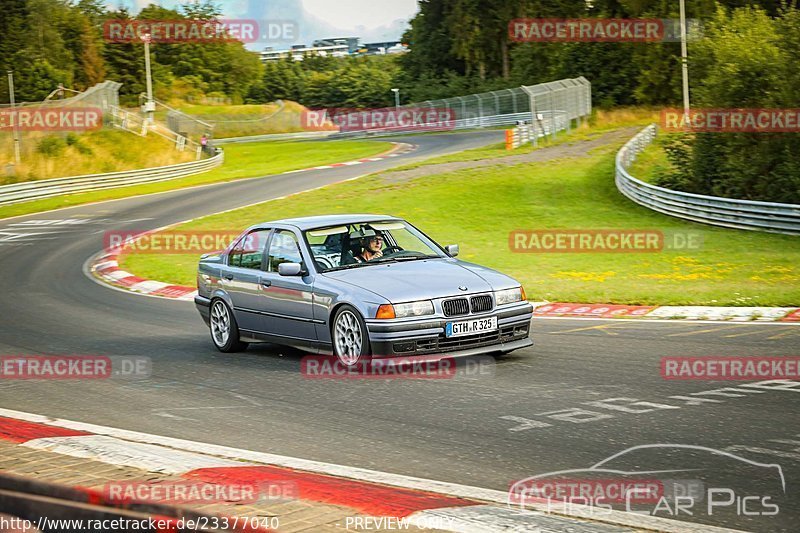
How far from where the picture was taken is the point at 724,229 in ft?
86.2

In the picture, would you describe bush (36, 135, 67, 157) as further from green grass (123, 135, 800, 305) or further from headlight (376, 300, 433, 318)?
headlight (376, 300, 433, 318)

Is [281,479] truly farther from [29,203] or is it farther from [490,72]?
[490,72]

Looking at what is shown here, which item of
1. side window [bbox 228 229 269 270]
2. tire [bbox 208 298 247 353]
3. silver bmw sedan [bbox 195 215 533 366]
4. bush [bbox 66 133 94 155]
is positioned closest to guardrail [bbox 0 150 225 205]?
bush [bbox 66 133 94 155]

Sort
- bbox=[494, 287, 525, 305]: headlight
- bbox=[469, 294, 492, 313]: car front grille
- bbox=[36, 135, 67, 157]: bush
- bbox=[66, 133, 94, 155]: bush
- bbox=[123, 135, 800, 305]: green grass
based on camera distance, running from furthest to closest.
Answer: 1. bbox=[66, 133, 94, 155]: bush
2. bbox=[36, 135, 67, 157]: bush
3. bbox=[123, 135, 800, 305]: green grass
4. bbox=[494, 287, 525, 305]: headlight
5. bbox=[469, 294, 492, 313]: car front grille

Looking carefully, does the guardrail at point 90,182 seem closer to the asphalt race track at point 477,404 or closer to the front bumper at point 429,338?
the asphalt race track at point 477,404

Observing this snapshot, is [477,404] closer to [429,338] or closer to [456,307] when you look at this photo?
[429,338]

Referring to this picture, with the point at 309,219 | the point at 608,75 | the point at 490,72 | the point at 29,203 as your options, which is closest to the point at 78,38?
the point at 490,72

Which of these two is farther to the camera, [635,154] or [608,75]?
[608,75]

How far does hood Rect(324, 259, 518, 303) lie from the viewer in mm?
9789

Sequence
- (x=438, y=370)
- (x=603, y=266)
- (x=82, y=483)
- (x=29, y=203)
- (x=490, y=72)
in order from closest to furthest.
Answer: (x=82, y=483) < (x=438, y=370) < (x=603, y=266) < (x=29, y=203) < (x=490, y=72)

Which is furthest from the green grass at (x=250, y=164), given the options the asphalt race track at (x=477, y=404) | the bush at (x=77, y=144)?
the asphalt race track at (x=477, y=404)

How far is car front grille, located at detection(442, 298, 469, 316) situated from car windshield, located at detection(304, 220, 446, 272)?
1.27 metres

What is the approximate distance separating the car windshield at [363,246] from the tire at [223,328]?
59.7 inches

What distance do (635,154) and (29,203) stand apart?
23.2m
